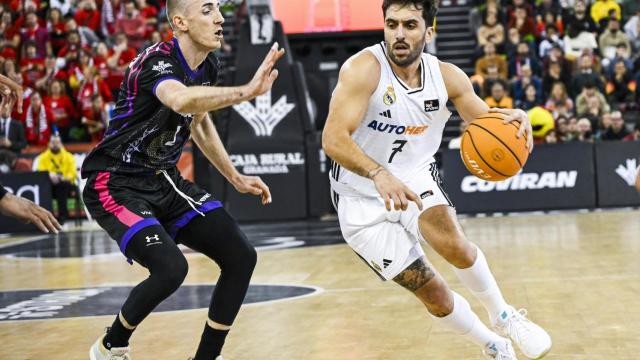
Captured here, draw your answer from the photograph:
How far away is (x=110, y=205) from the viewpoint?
541 cm

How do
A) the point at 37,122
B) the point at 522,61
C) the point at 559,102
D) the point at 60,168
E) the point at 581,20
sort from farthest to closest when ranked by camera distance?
the point at 581,20
the point at 37,122
the point at 522,61
the point at 60,168
the point at 559,102

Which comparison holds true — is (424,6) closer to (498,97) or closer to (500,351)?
(500,351)

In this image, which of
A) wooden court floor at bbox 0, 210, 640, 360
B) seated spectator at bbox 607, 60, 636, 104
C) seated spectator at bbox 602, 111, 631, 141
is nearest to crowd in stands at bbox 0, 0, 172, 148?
wooden court floor at bbox 0, 210, 640, 360

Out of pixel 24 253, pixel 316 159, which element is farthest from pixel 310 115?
pixel 24 253

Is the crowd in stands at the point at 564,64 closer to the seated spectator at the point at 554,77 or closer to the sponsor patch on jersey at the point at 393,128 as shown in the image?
the seated spectator at the point at 554,77

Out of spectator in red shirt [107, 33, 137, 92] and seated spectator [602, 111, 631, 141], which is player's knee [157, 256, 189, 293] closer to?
seated spectator [602, 111, 631, 141]

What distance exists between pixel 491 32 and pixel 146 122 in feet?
48.8

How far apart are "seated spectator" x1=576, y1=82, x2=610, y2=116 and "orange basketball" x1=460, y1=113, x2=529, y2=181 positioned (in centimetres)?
1250

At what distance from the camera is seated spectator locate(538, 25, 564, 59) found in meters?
19.5

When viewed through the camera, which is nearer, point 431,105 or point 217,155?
point 431,105

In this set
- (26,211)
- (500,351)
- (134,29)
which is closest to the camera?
(26,211)

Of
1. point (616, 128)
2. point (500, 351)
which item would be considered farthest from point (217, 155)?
point (616, 128)

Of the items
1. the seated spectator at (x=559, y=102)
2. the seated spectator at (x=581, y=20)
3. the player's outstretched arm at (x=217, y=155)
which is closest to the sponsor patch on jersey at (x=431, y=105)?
the player's outstretched arm at (x=217, y=155)

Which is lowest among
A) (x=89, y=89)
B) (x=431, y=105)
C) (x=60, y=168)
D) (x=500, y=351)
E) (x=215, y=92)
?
(x=60, y=168)
